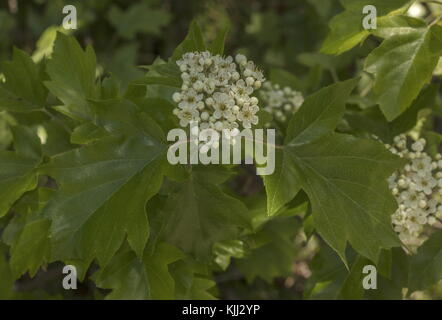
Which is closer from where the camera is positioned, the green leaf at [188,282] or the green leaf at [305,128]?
the green leaf at [305,128]

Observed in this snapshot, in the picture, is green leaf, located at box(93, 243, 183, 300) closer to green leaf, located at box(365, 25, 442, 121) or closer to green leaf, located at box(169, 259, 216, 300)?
green leaf, located at box(169, 259, 216, 300)

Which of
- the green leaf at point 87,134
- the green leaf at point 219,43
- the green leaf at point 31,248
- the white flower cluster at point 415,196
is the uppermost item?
the green leaf at point 219,43

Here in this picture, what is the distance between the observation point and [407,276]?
1863mm

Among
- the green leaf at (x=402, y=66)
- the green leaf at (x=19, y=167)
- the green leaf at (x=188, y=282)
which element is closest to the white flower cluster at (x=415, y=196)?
the green leaf at (x=402, y=66)

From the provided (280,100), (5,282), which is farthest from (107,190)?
(280,100)

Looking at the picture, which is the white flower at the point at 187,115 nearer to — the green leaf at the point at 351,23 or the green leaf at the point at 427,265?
the green leaf at the point at 351,23

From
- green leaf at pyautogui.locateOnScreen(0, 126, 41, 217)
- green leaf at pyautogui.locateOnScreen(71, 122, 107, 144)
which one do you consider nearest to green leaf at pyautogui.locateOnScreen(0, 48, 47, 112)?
green leaf at pyautogui.locateOnScreen(0, 126, 41, 217)

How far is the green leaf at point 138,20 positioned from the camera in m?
3.48

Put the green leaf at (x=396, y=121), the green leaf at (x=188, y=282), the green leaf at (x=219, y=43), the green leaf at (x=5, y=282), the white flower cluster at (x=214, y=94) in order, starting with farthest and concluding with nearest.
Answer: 1. the green leaf at (x=5, y=282)
2. the green leaf at (x=396, y=121)
3. the green leaf at (x=188, y=282)
4. the green leaf at (x=219, y=43)
5. the white flower cluster at (x=214, y=94)

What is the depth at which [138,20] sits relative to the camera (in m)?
3.52

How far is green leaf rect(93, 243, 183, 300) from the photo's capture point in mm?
1702

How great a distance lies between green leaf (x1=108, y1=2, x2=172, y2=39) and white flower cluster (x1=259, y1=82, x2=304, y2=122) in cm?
144

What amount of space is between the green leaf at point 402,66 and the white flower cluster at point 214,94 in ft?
1.34

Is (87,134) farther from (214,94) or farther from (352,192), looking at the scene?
(352,192)
